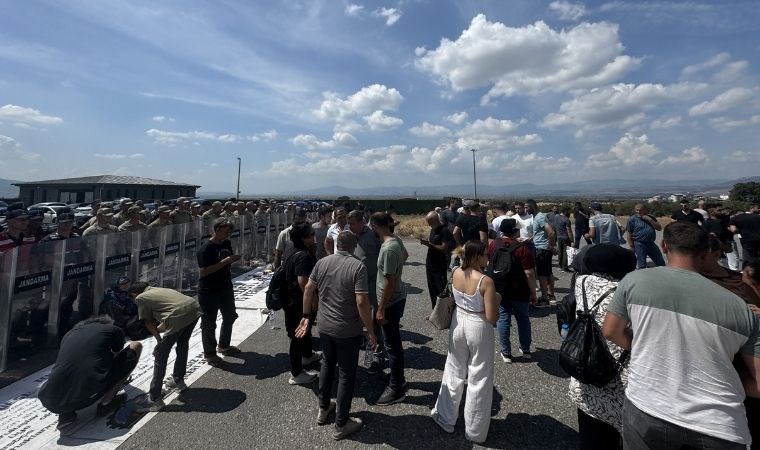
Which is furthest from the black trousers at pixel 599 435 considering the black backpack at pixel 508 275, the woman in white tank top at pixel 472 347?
the black backpack at pixel 508 275

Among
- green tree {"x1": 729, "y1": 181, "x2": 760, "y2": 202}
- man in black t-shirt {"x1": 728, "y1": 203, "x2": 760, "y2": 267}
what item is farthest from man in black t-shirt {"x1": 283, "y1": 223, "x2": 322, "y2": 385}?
green tree {"x1": 729, "y1": 181, "x2": 760, "y2": 202}

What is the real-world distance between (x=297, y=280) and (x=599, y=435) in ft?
10.3

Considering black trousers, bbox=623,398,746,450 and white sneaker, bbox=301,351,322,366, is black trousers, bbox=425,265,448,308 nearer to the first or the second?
white sneaker, bbox=301,351,322,366

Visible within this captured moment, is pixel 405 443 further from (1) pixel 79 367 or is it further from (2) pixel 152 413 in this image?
(1) pixel 79 367

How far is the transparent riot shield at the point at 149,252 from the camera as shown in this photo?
22.2 ft

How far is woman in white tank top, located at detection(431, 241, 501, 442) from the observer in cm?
303

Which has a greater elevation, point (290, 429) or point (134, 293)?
point (134, 293)

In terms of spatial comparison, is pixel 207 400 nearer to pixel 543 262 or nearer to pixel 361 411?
pixel 361 411

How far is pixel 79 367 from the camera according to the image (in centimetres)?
332

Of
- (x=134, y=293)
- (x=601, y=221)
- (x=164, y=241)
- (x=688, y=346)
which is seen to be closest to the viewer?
(x=688, y=346)

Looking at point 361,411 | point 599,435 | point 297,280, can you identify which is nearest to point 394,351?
point 361,411

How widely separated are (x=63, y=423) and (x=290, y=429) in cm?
211

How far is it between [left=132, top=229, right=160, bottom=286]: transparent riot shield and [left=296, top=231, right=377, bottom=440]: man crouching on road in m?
5.16

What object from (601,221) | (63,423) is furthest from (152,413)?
(601,221)
